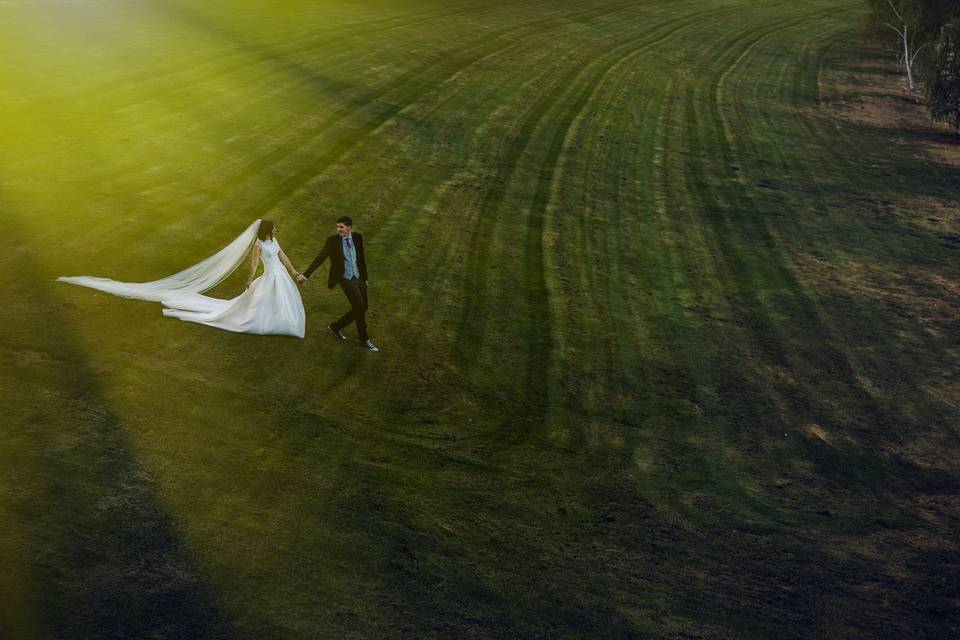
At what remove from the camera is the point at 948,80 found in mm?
39531

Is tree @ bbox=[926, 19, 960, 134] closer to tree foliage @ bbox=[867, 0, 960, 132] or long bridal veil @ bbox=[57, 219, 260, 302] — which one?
tree foliage @ bbox=[867, 0, 960, 132]

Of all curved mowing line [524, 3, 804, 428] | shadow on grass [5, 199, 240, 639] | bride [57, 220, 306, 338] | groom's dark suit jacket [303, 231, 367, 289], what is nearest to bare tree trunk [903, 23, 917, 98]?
curved mowing line [524, 3, 804, 428]

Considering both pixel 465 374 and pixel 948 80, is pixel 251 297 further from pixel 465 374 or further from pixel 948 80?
pixel 948 80

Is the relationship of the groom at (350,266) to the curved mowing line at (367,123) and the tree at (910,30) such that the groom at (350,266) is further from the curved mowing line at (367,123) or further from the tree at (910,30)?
the tree at (910,30)

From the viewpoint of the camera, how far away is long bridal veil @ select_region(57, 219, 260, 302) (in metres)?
16.6

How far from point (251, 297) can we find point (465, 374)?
3.60 m

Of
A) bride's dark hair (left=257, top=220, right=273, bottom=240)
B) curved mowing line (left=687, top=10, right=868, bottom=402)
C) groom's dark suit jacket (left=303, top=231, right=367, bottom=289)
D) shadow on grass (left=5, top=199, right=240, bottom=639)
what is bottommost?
curved mowing line (left=687, top=10, right=868, bottom=402)

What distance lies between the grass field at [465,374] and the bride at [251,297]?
11.8 inches

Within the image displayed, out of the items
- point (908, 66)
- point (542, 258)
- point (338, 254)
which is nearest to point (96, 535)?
point (338, 254)

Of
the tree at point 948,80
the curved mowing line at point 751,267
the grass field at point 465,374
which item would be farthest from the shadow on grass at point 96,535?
the tree at point 948,80

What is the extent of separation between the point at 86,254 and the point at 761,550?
12.6 metres

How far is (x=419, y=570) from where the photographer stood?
11086 millimetres

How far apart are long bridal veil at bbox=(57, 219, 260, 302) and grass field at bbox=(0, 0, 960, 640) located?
41cm

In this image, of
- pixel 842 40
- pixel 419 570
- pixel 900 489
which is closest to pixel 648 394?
pixel 900 489
